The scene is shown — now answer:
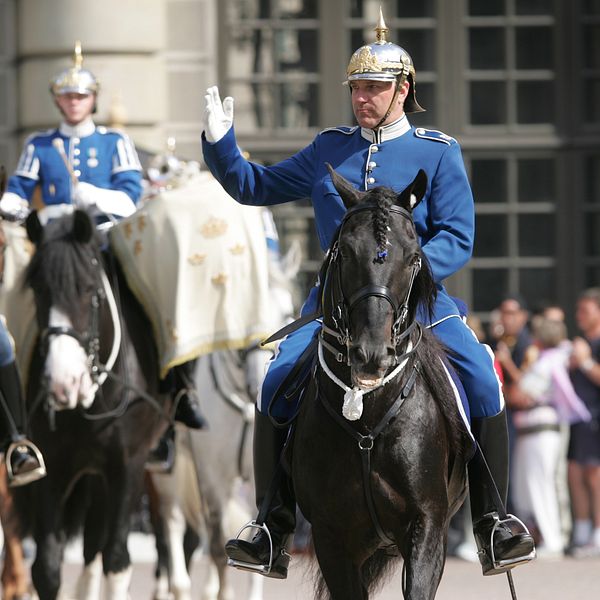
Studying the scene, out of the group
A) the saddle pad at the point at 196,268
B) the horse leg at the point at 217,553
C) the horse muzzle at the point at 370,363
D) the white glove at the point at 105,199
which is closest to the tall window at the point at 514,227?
the horse leg at the point at 217,553

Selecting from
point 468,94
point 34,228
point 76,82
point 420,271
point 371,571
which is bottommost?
point 371,571

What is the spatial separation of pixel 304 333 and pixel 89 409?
8.31 ft

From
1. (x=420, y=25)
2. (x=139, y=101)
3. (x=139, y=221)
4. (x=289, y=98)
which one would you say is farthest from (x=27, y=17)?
(x=139, y=221)

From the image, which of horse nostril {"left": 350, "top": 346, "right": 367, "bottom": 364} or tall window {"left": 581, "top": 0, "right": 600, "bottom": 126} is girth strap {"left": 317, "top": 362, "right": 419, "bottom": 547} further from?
tall window {"left": 581, "top": 0, "right": 600, "bottom": 126}

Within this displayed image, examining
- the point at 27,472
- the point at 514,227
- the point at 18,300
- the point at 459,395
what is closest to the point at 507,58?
the point at 514,227

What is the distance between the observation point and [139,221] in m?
10.2

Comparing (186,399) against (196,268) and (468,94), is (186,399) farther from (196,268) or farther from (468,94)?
(468,94)

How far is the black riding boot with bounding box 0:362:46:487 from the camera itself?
29.3ft

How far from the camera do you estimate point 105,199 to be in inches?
406

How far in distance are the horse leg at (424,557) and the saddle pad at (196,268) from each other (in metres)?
3.77

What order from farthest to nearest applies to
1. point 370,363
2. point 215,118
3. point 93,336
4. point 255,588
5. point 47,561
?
1. point 255,588
2. point 93,336
3. point 47,561
4. point 215,118
5. point 370,363

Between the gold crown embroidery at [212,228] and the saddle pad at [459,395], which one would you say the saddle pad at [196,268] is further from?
the saddle pad at [459,395]

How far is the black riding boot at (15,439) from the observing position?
8930 mm

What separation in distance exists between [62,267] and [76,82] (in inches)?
71.6
